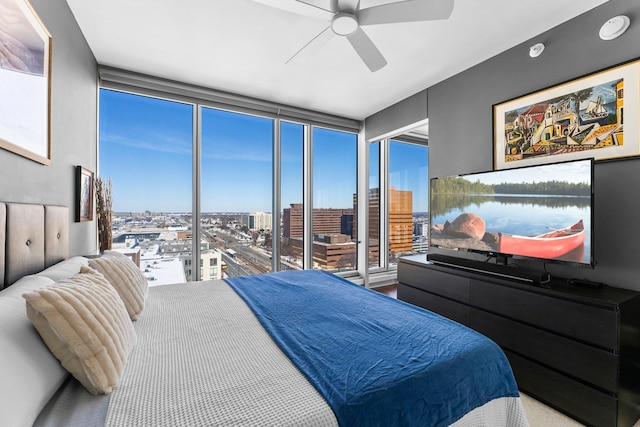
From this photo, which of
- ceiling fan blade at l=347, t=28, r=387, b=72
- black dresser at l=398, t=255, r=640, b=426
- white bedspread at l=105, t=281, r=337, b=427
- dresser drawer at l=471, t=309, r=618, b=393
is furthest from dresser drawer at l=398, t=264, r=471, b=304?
ceiling fan blade at l=347, t=28, r=387, b=72

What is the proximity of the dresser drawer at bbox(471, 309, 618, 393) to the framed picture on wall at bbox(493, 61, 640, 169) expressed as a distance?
4.20 feet

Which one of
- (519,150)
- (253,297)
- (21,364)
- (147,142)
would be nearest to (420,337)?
(253,297)

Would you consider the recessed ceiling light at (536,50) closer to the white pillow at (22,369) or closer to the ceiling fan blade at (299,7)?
the ceiling fan blade at (299,7)

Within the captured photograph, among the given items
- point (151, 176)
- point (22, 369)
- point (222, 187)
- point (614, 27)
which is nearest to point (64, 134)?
point (151, 176)

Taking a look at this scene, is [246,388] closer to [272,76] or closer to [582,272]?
[582,272]

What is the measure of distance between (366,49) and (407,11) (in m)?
0.45

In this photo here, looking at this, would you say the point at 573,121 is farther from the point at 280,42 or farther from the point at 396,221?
the point at 396,221

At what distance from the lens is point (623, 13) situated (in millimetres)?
1887

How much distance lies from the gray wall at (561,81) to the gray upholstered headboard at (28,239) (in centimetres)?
328

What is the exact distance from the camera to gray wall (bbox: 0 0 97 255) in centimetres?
141

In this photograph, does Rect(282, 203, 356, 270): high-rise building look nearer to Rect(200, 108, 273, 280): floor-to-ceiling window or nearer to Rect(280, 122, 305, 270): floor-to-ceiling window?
Rect(280, 122, 305, 270): floor-to-ceiling window

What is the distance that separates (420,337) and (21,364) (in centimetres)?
131

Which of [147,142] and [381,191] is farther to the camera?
[381,191]

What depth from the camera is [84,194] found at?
230 cm
